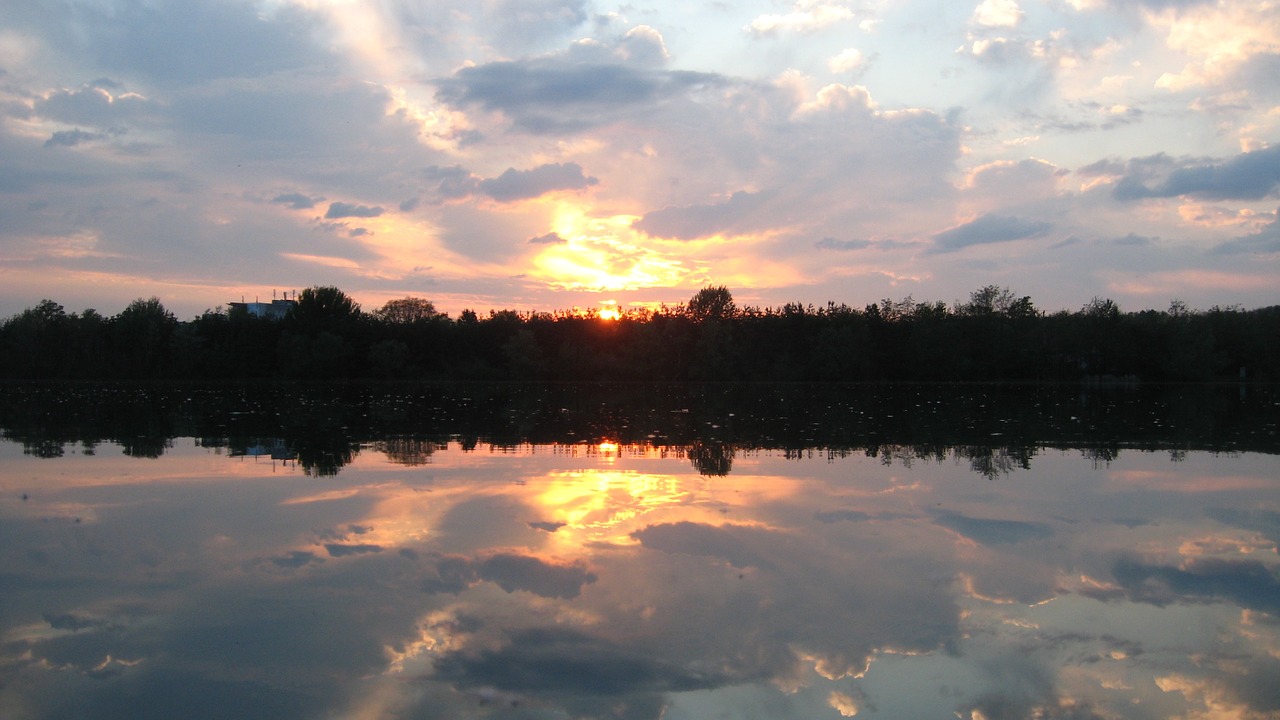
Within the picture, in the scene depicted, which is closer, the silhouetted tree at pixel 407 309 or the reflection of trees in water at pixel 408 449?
the reflection of trees in water at pixel 408 449

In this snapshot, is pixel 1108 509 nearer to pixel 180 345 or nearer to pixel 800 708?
pixel 800 708

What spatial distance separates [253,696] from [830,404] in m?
35.4

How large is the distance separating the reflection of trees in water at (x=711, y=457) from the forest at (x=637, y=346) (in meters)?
61.1

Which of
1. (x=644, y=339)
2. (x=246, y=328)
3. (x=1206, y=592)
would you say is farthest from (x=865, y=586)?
(x=246, y=328)

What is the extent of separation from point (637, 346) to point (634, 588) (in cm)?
7448

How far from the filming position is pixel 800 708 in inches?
212

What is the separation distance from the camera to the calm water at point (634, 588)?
18.3 ft

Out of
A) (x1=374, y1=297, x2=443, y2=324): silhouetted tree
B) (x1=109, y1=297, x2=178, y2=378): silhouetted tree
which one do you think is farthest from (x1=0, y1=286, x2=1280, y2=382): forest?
(x1=374, y1=297, x2=443, y2=324): silhouetted tree

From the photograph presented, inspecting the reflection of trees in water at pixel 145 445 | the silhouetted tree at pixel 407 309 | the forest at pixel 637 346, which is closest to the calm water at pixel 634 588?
the reflection of trees in water at pixel 145 445

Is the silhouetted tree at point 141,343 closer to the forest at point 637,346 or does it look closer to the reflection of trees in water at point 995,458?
the forest at point 637,346

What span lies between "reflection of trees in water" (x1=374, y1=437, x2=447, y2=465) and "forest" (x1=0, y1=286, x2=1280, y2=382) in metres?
59.6

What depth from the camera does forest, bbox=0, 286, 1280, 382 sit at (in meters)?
77.8

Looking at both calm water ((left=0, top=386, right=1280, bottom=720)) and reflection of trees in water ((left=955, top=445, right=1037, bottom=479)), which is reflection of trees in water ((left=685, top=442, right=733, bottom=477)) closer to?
calm water ((left=0, top=386, right=1280, bottom=720))

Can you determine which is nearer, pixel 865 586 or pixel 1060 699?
pixel 1060 699
